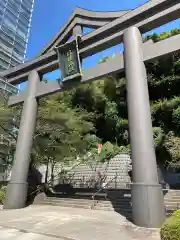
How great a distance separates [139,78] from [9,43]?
107 feet

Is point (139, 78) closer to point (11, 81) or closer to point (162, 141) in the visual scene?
point (11, 81)

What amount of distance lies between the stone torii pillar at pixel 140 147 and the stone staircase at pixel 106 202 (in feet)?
7.19

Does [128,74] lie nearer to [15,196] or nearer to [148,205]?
[148,205]

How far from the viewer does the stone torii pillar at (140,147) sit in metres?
6.24

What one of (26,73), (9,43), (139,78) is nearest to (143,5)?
(139,78)

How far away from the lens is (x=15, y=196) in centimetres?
962

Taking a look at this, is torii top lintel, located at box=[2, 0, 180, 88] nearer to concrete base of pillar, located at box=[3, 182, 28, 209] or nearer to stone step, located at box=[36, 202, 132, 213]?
concrete base of pillar, located at box=[3, 182, 28, 209]

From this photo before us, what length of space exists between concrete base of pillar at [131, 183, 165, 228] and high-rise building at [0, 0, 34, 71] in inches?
1180

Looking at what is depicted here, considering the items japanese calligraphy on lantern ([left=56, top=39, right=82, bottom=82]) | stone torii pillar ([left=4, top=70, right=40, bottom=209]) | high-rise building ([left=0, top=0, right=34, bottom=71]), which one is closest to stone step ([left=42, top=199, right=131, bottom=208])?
stone torii pillar ([left=4, top=70, right=40, bottom=209])

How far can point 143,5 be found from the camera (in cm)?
861

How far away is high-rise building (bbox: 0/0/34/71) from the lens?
1345 inches

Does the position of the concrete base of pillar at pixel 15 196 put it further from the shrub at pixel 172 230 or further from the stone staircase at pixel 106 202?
the shrub at pixel 172 230

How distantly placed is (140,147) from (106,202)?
4.25m

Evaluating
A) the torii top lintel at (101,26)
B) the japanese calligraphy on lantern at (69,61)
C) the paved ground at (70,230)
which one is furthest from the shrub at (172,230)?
the japanese calligraphy on lantern at (69,61)
